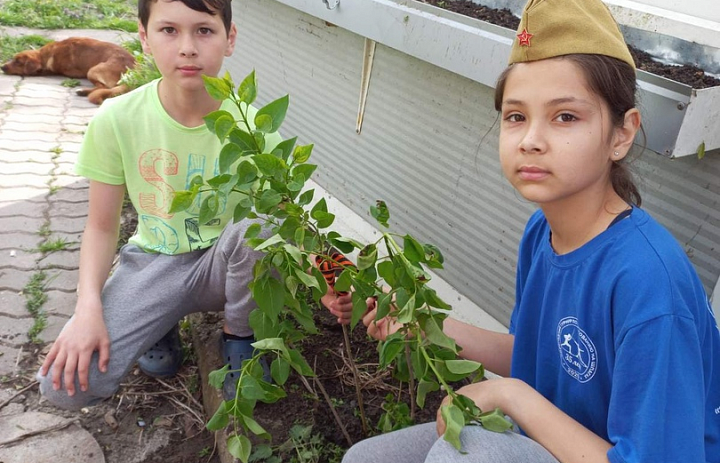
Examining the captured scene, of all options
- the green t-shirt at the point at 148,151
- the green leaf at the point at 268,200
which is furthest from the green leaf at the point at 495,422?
the green t-shirt at the point at 148,151

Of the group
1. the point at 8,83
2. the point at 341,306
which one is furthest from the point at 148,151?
the point at 8,83

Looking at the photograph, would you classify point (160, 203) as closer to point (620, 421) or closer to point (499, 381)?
point (499, 381)

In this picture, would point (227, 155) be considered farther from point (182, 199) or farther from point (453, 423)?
point (453, 423)

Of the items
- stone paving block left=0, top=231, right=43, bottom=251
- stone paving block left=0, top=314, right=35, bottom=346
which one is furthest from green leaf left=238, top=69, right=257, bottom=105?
stone paving block left=0, top=231, right=43, bottom=251

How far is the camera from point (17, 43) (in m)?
7.41

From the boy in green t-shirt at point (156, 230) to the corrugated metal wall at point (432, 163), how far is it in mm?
611

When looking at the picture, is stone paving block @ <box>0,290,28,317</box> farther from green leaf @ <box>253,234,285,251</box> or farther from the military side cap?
the military side cap

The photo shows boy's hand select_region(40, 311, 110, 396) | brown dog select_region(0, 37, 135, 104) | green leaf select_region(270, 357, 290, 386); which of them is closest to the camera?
green leaf select_region(270, 357, 290, 386)

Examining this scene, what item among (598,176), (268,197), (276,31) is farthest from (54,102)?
(598,176)

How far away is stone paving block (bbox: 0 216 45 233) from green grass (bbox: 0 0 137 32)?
494 centimetres

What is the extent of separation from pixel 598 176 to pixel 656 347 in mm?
403

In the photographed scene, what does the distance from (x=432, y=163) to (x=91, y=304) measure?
4.16ft

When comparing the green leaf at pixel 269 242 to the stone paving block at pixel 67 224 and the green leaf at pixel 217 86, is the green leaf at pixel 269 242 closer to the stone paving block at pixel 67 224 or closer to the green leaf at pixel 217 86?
the green leaf at pixel 217 86

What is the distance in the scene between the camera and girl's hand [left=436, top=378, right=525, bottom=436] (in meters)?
1.56
